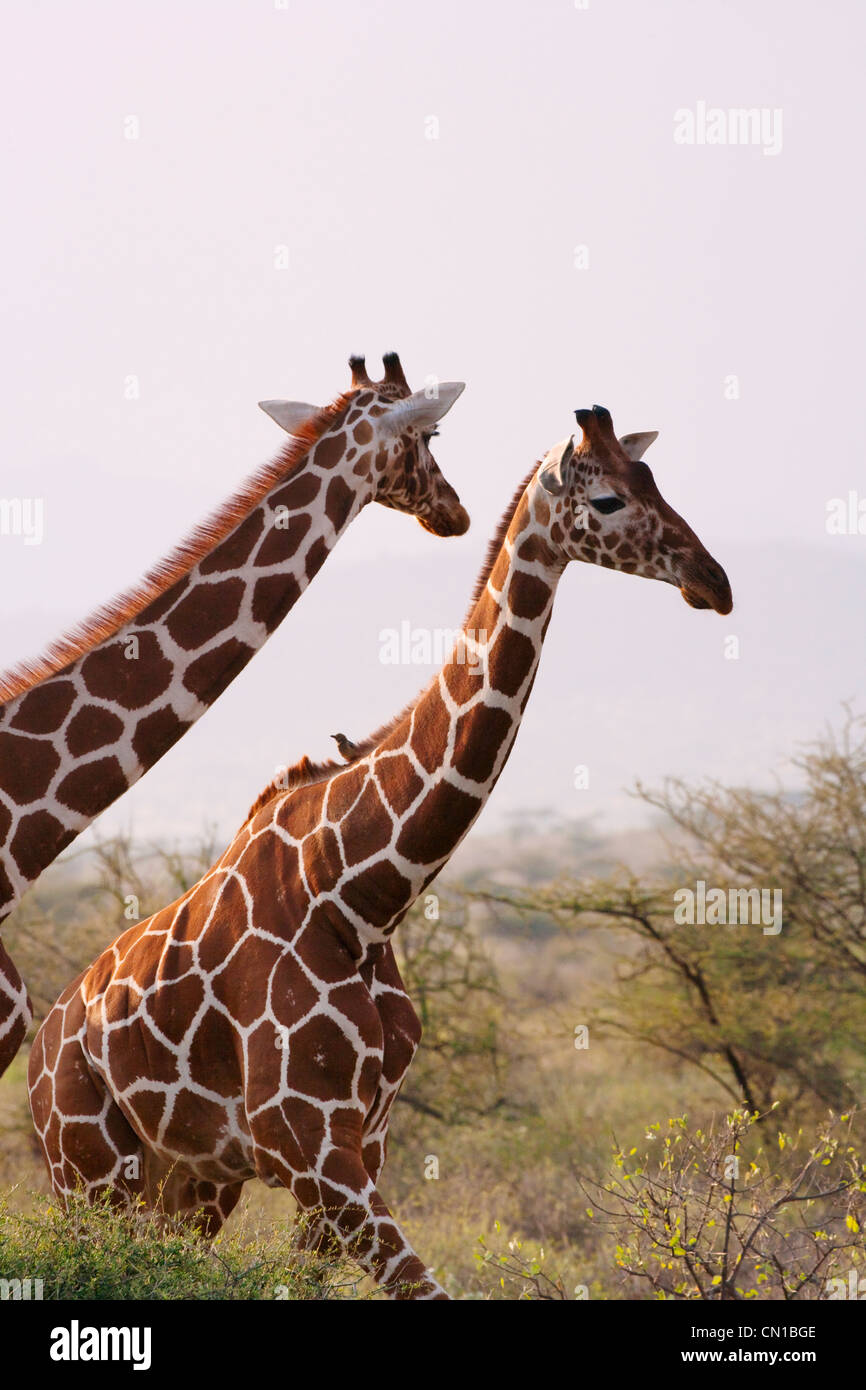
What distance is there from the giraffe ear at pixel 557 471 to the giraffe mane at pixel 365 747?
0.62ft

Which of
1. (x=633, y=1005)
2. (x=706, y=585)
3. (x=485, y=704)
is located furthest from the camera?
(x=633, y=1005)

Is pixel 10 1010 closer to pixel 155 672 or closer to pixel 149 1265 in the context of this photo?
pixel 149 1265

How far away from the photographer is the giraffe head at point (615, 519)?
18.5 ft

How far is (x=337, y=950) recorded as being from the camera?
604cm

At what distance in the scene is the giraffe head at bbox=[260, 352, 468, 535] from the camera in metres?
6.44

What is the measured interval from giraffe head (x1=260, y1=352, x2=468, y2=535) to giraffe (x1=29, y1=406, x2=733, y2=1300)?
480mm

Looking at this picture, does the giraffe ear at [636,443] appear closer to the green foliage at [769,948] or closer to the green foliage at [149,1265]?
the green foliage at [149,1265]

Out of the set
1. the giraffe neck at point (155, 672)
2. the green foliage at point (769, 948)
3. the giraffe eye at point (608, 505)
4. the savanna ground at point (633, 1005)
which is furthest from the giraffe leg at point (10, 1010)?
the green foliage at point (769, 948)

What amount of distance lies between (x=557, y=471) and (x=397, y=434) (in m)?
0.90

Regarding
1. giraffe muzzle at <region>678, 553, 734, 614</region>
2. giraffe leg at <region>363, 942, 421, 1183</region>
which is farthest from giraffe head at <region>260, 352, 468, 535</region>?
giraffe leg at <region>363, 942, 421, 1183</region>
